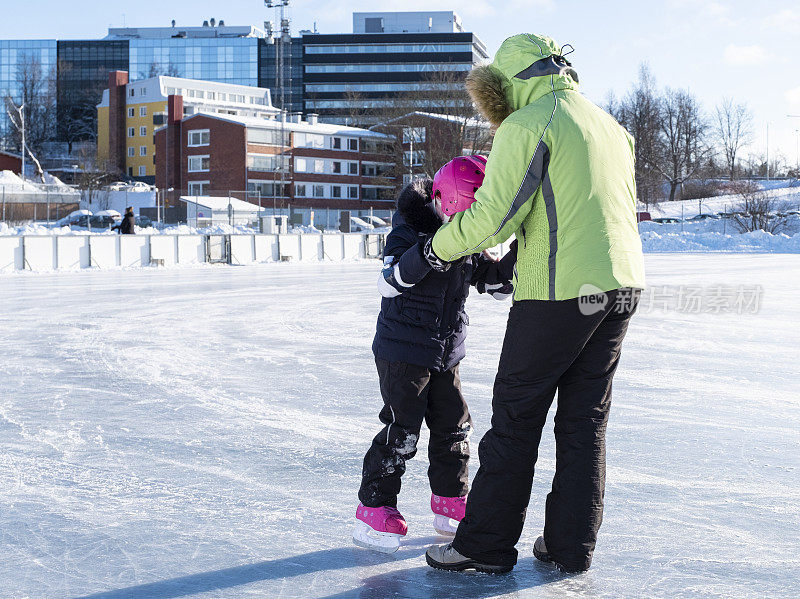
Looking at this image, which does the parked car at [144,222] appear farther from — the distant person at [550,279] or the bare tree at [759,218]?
the distant person at [550,279]

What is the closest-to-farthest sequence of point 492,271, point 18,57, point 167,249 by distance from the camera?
point 492,271 < point 167,249 < point 18,57

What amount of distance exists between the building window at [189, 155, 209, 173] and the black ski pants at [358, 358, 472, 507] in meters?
58.6

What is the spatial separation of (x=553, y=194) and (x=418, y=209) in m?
0.60

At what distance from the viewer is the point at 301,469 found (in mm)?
4090

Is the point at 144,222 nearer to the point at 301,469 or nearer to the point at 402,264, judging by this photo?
the point at 301,469

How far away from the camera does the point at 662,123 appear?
61.8m

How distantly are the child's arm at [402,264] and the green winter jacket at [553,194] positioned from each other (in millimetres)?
114

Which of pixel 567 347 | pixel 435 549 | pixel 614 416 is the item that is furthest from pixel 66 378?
pixel 567 347

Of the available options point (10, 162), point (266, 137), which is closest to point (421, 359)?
point (266, 137)

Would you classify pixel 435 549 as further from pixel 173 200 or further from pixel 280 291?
pixel 173 200

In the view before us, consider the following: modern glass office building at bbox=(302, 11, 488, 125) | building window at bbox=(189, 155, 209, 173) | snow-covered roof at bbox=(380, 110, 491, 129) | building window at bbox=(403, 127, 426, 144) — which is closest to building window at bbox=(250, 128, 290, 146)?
building window at bbox=(189, 155, 209, 173)

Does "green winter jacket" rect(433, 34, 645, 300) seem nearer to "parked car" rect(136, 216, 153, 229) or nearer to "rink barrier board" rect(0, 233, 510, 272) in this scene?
"rink barrier board" rect(0, 233, 510, 272)

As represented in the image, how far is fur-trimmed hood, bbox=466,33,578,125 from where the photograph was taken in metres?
2.75

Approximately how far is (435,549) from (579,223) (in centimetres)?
116
